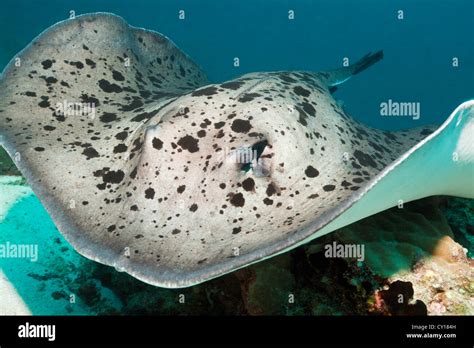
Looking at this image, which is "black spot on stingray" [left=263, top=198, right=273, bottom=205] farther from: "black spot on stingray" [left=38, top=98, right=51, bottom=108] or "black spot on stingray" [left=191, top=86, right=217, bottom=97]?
"black spot on stingray" [left=38, top=98, right=51, bottom=108]

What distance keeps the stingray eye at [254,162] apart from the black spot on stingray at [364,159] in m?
1.15

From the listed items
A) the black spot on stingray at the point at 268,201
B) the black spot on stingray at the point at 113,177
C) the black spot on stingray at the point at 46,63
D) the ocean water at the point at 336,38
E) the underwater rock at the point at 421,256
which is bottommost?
the underwater rock at the point at 421,256

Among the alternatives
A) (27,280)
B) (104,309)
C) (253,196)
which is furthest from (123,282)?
(253,196)

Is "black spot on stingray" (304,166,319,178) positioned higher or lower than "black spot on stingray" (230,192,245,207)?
higher

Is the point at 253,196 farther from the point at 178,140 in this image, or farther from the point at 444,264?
the point at 444,264

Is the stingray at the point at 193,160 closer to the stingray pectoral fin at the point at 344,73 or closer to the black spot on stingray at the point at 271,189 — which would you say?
the black spot on stingray at the point at 271,189

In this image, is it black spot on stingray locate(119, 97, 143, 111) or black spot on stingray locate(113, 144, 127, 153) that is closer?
black spot on stingray locate(113, 144, 127, 153)

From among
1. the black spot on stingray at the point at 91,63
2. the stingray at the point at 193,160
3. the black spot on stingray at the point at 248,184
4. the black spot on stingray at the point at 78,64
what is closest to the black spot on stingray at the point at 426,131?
the stingray at the point at 193,160

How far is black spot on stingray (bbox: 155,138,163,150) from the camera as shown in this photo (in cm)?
356

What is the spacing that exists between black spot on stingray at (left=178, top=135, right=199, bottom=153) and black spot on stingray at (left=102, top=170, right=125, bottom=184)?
63cm

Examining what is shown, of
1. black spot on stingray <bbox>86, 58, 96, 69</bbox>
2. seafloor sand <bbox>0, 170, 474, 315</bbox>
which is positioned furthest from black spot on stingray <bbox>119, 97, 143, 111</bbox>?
seafloor sand <bbox>0, 170, 474, 315</bbox>

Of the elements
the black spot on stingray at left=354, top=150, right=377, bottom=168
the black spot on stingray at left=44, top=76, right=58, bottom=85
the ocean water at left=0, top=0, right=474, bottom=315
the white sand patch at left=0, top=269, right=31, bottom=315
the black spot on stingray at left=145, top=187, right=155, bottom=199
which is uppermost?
the ocean water at left=0, top=0, right=474, bottom=315

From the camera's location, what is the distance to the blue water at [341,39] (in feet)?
184

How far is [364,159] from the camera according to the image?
409cm
